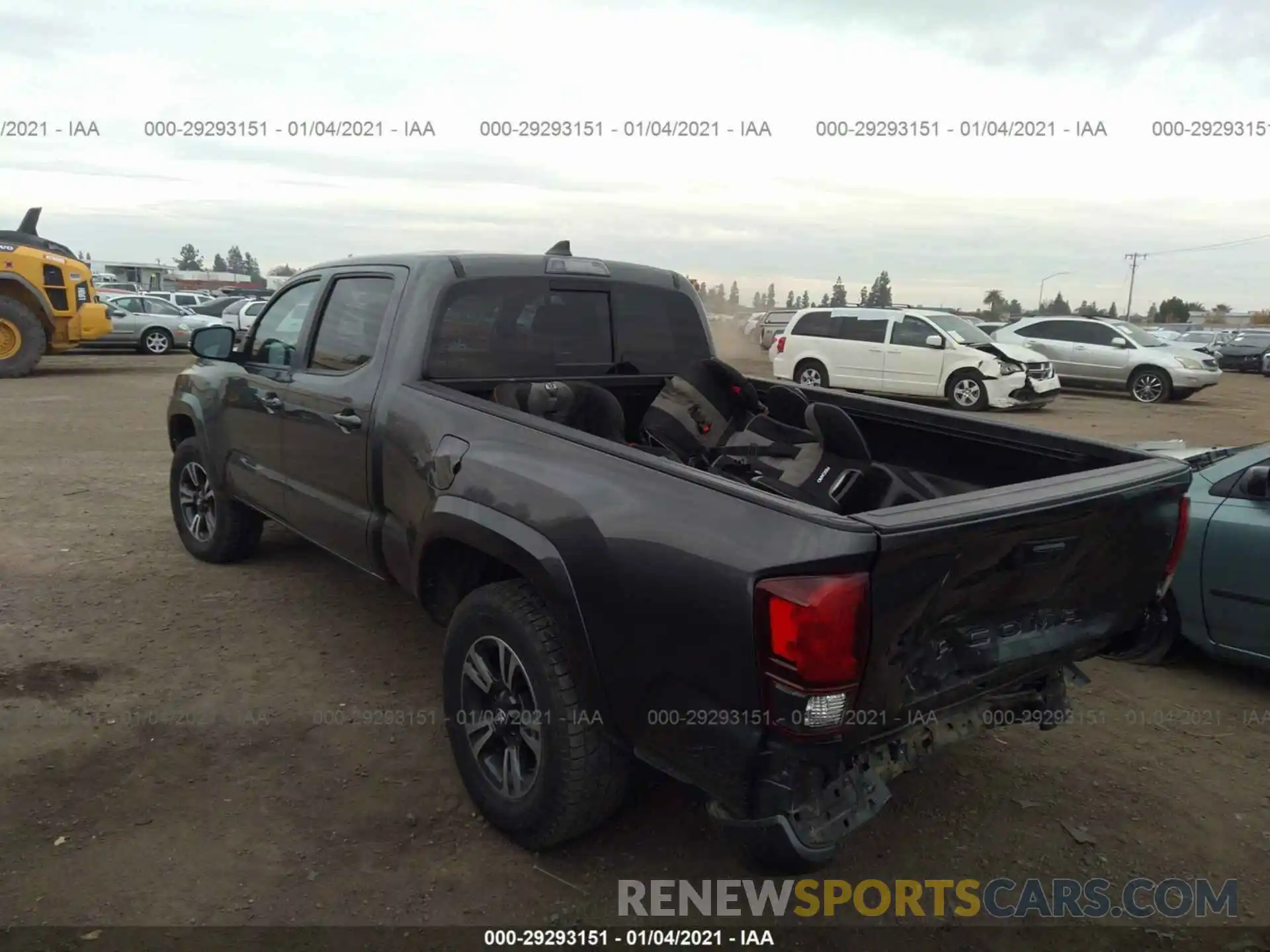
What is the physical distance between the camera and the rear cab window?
3.79 metres

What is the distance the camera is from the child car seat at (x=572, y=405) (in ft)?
11.9

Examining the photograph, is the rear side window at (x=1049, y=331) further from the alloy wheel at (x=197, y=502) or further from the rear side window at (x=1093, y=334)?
the alloy wheel at (x=197, y=502)

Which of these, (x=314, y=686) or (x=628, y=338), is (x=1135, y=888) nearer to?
(x=628, y=338)

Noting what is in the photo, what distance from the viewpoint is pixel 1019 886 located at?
294 centimetres

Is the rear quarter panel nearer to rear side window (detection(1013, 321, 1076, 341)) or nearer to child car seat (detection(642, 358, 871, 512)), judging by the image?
child car seat (detection(642, 358, 871, 512))

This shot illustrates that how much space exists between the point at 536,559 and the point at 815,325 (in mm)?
15327

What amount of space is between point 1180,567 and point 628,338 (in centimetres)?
281

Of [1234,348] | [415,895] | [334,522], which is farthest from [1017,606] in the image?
[1234,348]

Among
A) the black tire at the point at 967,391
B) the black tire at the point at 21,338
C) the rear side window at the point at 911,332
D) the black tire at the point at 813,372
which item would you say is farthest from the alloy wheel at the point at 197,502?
the black tire at the point at 21,338

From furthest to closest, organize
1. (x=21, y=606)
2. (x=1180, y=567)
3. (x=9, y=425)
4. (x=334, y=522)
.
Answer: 1. (x=9, y=425)
2. (x=21, y=606)
3. (x=1180, y=567)
4. (x=334, y=522)

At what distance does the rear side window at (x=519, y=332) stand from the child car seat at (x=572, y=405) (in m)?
0.24

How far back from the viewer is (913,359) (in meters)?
16.2

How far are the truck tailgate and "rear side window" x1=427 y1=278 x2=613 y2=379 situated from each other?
6.99ft

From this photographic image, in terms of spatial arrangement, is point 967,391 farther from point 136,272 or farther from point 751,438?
point 136,272
